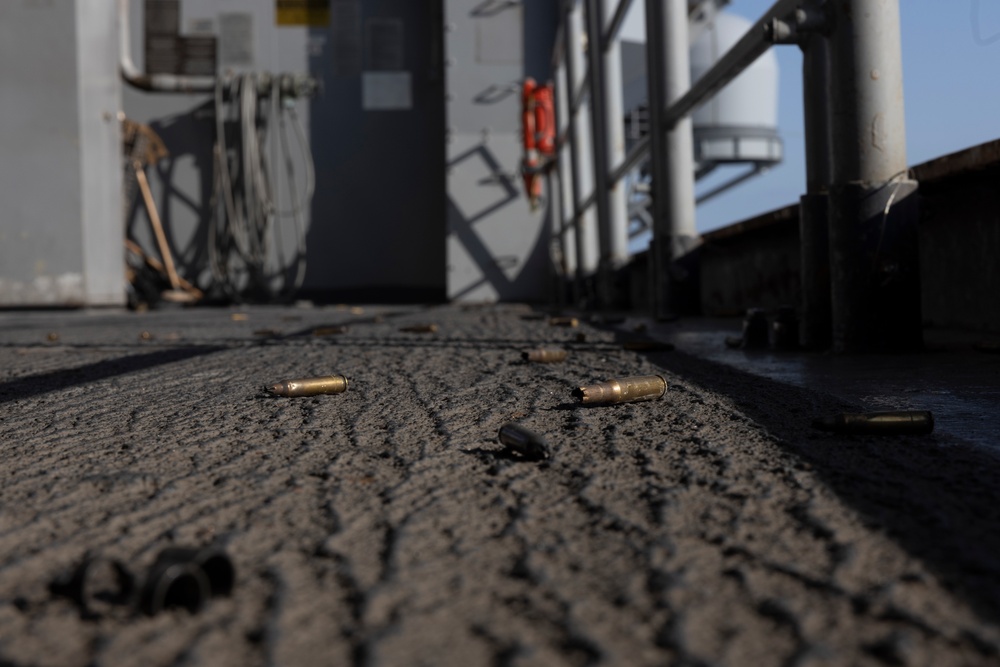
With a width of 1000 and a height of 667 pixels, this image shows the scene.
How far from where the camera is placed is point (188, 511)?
0.77 metres

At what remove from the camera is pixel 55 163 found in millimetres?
7145

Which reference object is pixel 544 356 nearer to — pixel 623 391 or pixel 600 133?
pixel 623 391

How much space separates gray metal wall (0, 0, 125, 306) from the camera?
7.06 m

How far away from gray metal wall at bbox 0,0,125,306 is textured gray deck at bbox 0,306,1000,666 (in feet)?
20.8

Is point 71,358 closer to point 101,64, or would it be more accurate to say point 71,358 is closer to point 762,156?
point 101,64

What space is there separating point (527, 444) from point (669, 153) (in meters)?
2.82

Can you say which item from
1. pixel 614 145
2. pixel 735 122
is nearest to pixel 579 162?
pixel 614 145

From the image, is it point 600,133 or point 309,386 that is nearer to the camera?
point 309,386

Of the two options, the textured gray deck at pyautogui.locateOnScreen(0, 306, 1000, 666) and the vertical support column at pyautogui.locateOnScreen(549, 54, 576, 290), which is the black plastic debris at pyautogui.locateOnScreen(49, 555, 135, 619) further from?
the vertical support column at pyautogui.locateOnScreen(549, 54, 576, 290)

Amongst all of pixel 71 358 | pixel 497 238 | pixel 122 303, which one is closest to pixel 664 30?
pixel 71 358

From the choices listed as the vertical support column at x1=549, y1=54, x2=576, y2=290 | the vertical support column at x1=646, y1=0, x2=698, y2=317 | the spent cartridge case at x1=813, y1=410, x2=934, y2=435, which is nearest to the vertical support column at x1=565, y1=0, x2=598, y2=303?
the vertical support column at x1=549, y1=54, x2=576, y2=290

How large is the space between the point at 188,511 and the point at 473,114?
25.5 ft

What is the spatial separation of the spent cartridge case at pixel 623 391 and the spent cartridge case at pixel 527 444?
13.2 inches

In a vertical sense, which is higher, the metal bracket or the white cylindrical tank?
the white cylindrical tank
